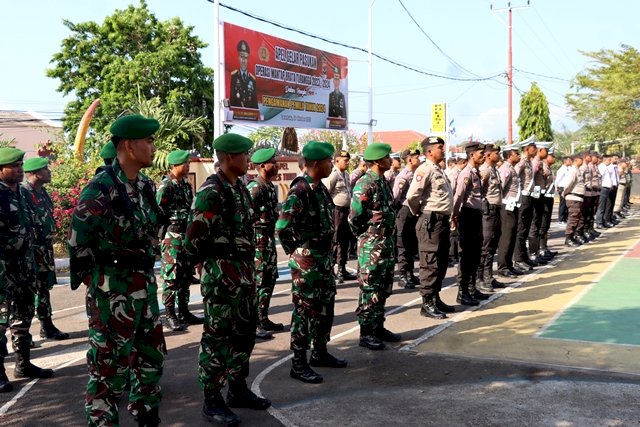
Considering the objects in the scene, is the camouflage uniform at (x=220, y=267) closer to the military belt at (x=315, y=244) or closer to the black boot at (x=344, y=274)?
the military belt at (x=315, y=244)

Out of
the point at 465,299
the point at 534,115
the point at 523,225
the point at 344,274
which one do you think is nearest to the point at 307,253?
the point at 465,299

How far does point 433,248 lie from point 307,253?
256 cm

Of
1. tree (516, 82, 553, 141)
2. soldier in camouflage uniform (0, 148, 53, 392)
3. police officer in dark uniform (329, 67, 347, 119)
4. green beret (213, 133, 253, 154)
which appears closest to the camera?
green beret (213, 133, 253, 154)

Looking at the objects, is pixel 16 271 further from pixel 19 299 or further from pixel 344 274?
pixel 344 274

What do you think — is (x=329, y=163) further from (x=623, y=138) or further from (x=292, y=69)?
(x=623, y=138)

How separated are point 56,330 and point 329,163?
3.92 m

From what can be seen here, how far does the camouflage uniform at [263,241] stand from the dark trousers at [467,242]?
2.64 m

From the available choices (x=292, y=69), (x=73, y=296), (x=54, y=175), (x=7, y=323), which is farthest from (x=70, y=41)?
(x=7, y=323)

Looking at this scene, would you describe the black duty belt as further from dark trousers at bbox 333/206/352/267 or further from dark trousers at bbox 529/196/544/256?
dark trousers at bbox 529/196/544/256

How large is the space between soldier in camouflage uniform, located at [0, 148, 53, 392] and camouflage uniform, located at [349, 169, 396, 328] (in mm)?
2978

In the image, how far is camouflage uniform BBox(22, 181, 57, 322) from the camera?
668cm

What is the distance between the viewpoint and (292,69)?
2205 centimetres

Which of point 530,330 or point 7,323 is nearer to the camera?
point 7,323

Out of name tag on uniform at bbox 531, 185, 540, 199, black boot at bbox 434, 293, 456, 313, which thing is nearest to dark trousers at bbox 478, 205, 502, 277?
black boot at bbox 434, 293, 456, 313
